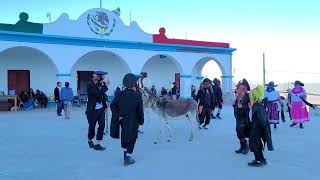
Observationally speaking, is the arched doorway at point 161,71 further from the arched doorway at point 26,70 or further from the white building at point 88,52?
the arched doorway at point 26,70

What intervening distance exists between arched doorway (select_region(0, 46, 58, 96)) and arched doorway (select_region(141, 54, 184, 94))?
6.19 m

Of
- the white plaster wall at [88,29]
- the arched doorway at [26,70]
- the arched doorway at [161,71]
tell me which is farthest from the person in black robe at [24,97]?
the arched doorway at [161,71]

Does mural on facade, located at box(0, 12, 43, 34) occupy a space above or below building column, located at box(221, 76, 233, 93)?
above

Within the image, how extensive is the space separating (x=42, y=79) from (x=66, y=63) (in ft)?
8.08

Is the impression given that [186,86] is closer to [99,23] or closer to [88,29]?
[99,23]

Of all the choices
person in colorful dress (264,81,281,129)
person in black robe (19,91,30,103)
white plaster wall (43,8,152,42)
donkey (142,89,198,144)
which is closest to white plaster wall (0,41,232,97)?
white plaster wall (43,8,152,42)

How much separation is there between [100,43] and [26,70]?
13.7 feet

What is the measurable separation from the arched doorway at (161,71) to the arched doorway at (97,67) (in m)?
1.95

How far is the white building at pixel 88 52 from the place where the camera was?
18297mm

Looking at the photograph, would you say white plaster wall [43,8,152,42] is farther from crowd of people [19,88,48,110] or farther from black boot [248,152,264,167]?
black boot [248,152,264,167]

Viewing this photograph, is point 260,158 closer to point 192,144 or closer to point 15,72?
point 192,144

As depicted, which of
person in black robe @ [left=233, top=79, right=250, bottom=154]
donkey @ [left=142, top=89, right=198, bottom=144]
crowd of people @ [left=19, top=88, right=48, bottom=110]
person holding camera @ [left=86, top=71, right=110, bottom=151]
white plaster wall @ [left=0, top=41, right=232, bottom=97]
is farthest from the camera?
white plaster wall @ [left=0, top=41, right=232, bottom=97]

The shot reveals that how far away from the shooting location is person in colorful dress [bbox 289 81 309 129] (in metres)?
11.9

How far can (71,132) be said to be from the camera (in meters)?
10.6
